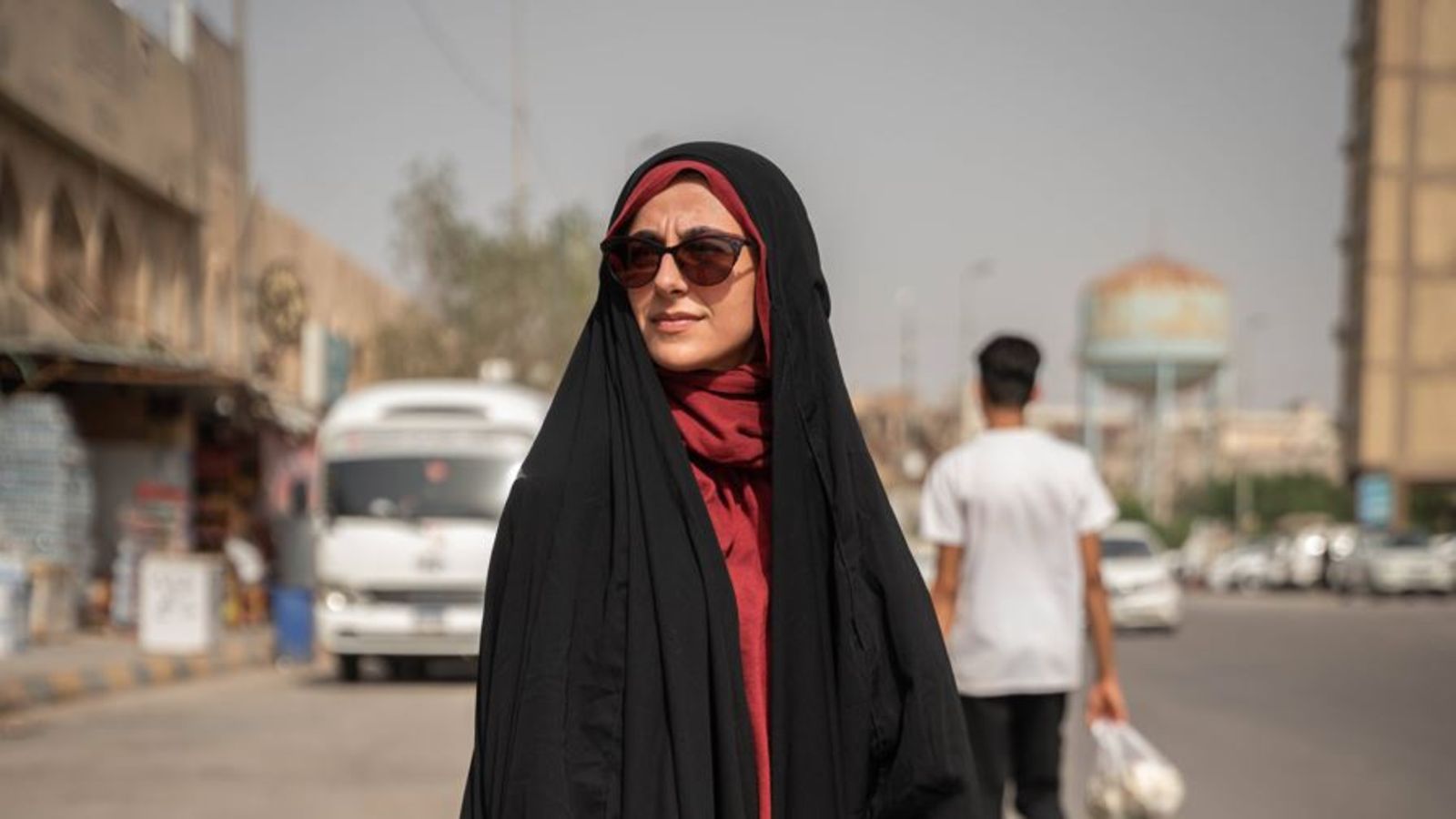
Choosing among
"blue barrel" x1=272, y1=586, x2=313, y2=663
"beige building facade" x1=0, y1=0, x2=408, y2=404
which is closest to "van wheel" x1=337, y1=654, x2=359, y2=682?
"blue barrel" x1=272, y1=586, x2=313, y2=663

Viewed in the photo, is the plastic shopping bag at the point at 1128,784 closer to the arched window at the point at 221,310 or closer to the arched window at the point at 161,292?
the arched window at the point at 161,292

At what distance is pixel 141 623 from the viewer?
2064cm

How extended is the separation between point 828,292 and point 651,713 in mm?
650

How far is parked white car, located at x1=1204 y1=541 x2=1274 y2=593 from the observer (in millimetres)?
58375

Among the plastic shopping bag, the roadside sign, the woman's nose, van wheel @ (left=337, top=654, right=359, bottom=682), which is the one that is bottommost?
van wheel @ (left=337, top=654, right=359, bottom=682)

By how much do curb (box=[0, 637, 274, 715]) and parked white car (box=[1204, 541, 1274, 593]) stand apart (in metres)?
40.7

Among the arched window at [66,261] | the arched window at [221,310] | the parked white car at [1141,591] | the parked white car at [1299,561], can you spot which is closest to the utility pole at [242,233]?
the arched window at [221,310]

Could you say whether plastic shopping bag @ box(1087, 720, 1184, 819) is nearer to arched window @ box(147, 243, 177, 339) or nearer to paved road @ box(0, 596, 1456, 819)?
paved road @ box(0, 596, 1456, 819)

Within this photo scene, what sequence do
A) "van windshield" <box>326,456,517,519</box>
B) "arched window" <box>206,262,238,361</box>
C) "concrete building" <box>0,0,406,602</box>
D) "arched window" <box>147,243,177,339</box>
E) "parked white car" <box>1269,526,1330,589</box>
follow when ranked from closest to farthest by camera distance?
1. "van windshield" <box>326,456,517,519</box>
2. "concrete building" <box>0,0,406,602</box>
3. "arched window" <box>147,243,177,339</box>
4. "arched window" <box>206,262,238,361</box>
5. "parked white car" <box>1269,526,1330,589</box>

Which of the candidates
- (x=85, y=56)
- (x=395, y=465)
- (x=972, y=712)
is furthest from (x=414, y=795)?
(x=85, y=56)

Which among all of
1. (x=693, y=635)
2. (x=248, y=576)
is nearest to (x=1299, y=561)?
(x=248, y=576)

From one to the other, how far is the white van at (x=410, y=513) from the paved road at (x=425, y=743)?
0.52 metres

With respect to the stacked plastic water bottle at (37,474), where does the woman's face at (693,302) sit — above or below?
above

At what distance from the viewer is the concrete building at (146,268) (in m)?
20.1
